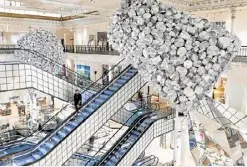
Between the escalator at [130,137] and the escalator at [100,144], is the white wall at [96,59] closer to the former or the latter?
the escalator at [100,144]

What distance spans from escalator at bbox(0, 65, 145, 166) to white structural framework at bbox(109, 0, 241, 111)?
399 cm

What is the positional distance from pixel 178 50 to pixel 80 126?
14.7ft

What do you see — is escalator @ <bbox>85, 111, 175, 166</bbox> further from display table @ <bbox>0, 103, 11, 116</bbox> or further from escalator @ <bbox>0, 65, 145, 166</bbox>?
display table @ <bbox>0, 103, 11, 116</bbox>

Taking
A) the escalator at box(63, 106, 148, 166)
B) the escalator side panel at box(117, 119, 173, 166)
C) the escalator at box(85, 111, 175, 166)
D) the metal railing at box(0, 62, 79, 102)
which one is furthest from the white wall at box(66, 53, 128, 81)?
the metal railing at box(0, 62, 79, 102)

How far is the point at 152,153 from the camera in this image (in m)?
13.9

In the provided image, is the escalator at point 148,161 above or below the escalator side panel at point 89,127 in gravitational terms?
below

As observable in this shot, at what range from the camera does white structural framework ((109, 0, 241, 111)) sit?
3.23 meters

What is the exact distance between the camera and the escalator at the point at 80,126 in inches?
265

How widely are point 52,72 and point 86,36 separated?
51.0 feet

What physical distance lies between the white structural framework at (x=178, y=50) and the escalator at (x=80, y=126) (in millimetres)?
3995

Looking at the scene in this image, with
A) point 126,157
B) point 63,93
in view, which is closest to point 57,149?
point 126,157

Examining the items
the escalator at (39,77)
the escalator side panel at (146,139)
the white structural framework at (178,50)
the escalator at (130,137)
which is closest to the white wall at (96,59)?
the escalator at (130,137)

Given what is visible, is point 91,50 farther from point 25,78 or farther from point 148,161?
point 25,78

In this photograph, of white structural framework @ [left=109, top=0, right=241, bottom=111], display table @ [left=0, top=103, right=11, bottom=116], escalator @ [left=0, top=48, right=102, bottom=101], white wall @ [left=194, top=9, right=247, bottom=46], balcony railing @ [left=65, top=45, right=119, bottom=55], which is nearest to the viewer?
white structural framework @ [left=109, top=0, right=241, bottom=111]
